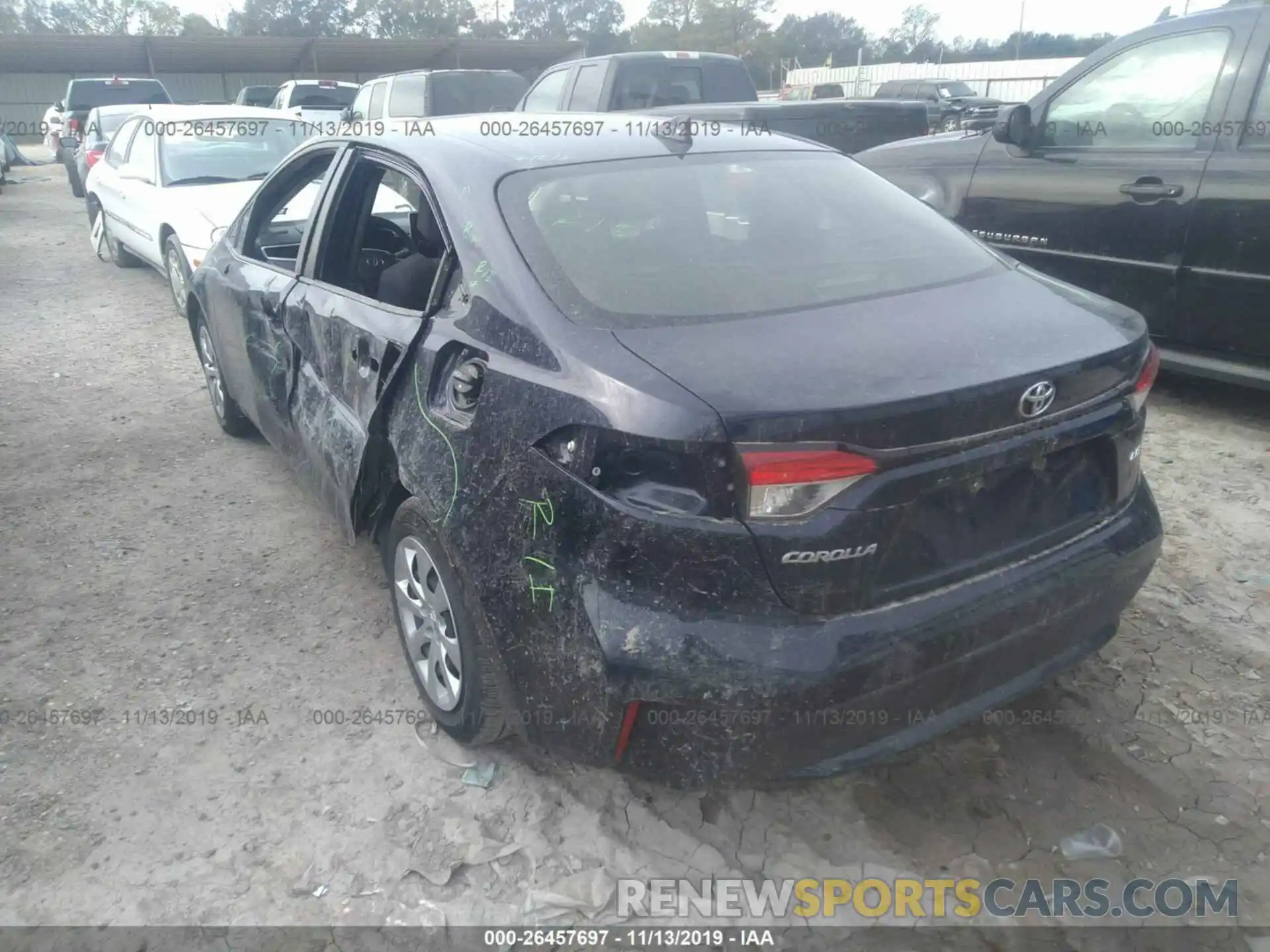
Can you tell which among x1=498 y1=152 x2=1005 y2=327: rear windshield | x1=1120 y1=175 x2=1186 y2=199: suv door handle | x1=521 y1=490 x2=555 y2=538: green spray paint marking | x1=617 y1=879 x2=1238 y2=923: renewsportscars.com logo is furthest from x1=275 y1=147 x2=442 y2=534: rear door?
x1=1120 y1=175 x2=1186 y2=199: suv door handle

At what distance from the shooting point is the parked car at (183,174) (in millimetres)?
7102

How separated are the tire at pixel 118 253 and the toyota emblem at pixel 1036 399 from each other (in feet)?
31.7

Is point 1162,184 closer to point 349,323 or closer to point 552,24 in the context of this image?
point 349,323

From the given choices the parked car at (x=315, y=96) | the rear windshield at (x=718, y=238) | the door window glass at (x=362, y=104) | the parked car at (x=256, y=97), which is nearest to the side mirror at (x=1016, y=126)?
the rear windshield at (x=718, y=238)

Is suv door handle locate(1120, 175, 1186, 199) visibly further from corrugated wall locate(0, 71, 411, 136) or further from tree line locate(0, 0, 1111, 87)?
tree line locate(0, 0, 1111, 87)

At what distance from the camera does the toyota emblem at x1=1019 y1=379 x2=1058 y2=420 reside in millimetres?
2094

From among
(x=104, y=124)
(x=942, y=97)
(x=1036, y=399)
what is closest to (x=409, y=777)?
(x=1036, y=399)

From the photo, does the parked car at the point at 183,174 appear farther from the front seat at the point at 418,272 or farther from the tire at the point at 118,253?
the front seat at the point at 418,272

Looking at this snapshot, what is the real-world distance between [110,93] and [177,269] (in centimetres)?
1551

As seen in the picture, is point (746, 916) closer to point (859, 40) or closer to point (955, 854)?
point (955, 854)

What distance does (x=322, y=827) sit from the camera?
2539 mm

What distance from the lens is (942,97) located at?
25.8 meters

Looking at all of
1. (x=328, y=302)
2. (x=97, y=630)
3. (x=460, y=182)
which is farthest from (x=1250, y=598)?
(x=97, y=630)

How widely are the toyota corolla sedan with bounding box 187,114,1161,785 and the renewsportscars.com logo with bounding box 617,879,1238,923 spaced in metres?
0.40
